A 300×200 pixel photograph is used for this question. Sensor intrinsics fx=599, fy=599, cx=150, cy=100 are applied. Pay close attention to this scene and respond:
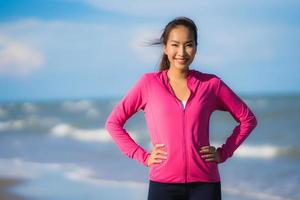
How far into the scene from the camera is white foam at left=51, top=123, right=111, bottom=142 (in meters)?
13.0

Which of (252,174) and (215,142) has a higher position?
(215,142)

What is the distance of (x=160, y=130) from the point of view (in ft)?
8.18

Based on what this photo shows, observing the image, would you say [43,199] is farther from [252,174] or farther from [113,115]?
[113,115]

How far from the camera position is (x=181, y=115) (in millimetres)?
2467

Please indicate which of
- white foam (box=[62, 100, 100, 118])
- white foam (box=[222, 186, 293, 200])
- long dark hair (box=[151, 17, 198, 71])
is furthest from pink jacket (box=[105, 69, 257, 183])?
white foam (box=[62, 100, 100, 118])

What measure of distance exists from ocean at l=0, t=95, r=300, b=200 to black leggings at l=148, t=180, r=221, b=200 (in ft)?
10.9

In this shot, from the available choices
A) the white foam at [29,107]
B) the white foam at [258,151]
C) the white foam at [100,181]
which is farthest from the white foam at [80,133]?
the white foam at [29,107]

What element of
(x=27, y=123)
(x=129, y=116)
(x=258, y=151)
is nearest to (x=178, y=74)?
(x=129, y=116)

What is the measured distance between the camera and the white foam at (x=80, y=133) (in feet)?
42.7

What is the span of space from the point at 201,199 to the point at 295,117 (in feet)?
46.3

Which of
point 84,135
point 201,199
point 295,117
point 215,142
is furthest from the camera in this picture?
point 295,117

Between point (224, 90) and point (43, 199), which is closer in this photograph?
point (224, 90)

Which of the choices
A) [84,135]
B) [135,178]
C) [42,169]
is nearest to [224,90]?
[135,178]

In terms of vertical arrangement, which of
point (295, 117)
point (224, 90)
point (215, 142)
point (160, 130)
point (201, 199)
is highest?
point (295, 117)
